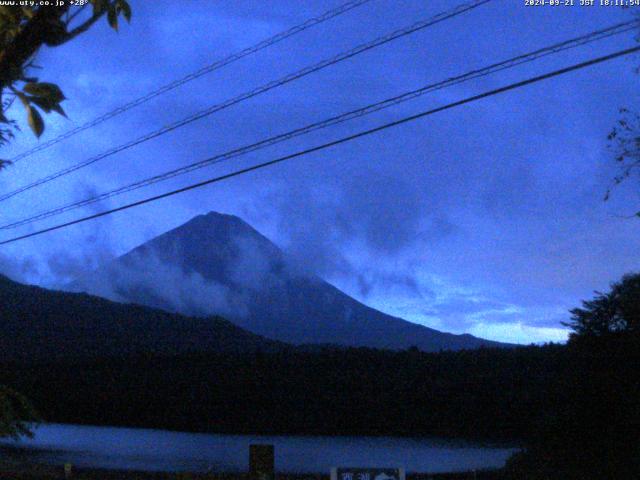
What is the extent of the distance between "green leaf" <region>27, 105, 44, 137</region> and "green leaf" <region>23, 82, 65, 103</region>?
0.27 feet

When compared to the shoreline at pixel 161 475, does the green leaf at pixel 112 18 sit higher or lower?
higher

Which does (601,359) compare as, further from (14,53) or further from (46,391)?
(46,391)

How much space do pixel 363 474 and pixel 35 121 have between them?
12.6 ft

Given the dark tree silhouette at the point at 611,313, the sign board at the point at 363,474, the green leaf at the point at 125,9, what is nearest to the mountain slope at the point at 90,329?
the dark tree silhouette at the point at 611,313

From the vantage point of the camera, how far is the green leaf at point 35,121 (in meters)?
4.12

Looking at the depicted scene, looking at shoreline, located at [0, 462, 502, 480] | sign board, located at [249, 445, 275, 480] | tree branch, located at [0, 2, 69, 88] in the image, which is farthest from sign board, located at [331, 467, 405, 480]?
tree branch, located at [0, 2, 69, 88]

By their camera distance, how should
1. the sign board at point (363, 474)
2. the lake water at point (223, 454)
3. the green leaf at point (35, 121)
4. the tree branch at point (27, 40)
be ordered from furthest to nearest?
the lake water at point (223, 454)
the sign board at point (363, 474)
the tree branch at point (27, 40)
the green leaf at point (35, 121)

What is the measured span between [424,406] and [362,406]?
4.40 metres

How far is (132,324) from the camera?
3278 inches

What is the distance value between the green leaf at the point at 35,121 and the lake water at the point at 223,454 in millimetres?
17175

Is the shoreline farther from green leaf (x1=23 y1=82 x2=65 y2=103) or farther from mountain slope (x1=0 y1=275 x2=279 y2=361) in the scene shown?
mountain slope (x1=0 y1=275 x2=279 y2=361)

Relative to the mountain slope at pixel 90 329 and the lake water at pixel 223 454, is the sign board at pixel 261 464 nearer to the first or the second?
the lake water at pixel 223 454

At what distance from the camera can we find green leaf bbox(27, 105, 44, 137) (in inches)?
162

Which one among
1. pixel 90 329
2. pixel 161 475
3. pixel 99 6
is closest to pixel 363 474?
pixel 161 475
